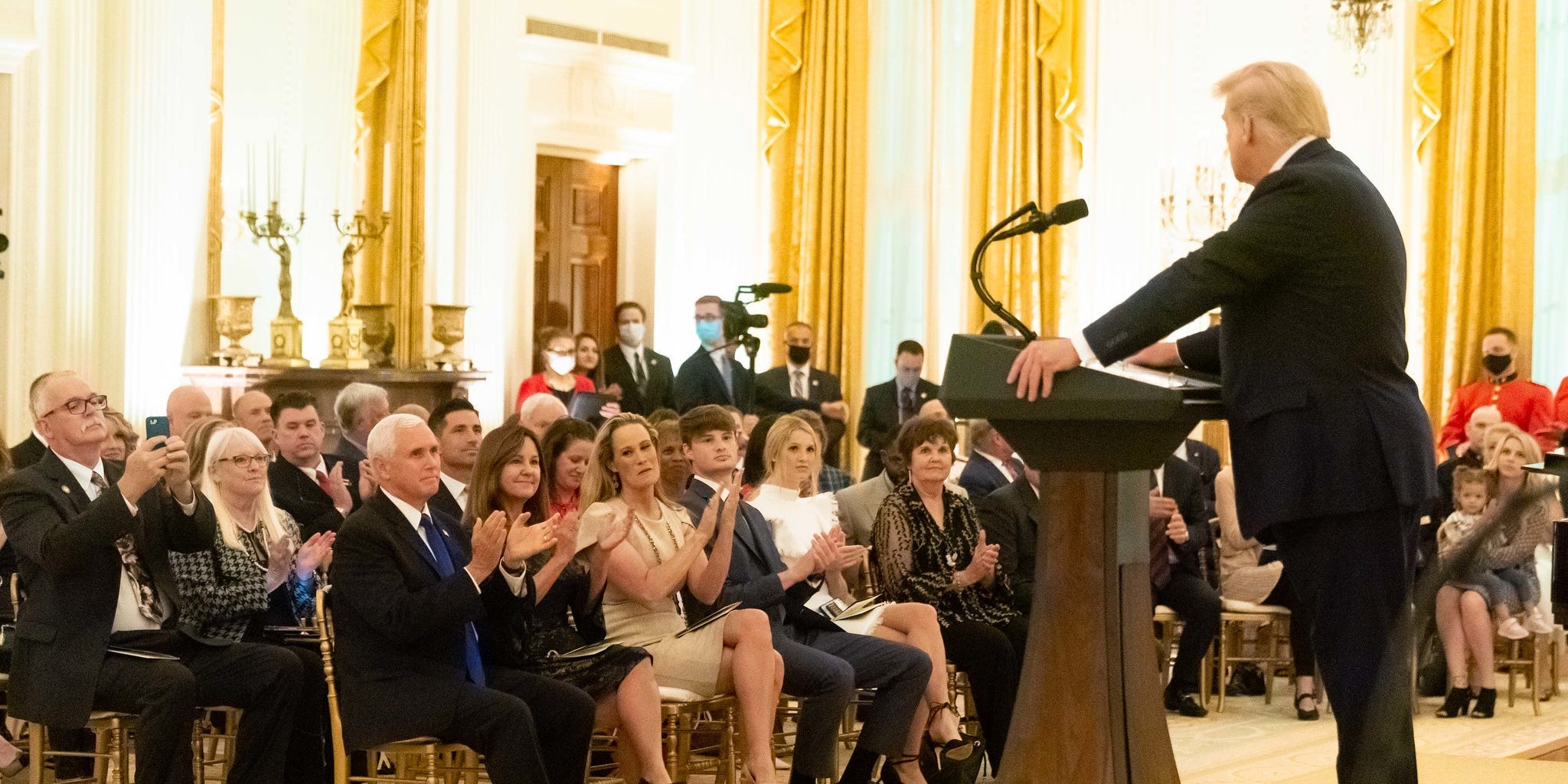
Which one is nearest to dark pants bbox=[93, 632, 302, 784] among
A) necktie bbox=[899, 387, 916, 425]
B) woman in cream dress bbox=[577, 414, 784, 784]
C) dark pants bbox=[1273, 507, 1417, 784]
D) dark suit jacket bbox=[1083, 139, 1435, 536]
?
woman in cream dress bbox=[577, 414, 784, 784]

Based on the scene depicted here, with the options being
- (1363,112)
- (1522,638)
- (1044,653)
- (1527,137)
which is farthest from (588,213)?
(1044,653)

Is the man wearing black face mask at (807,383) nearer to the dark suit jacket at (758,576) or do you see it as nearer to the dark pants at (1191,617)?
→ the dark pants at (1191,617)

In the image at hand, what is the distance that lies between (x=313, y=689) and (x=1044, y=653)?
2.21 m

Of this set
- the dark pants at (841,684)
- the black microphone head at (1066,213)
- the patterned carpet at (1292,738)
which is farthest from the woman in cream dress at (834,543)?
the black microphone head at (1066,213)

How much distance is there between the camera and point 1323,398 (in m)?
3.04

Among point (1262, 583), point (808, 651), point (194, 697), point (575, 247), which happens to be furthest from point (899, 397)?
point (194, 697)

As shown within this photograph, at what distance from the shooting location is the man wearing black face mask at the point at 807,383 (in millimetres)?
10008

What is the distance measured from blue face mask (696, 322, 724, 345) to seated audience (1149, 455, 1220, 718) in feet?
9.60

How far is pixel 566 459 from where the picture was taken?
5.23 metres

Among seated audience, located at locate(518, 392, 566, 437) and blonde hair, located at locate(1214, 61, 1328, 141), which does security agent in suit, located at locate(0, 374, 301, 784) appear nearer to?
seated audience, located at locate(518, 392, 566, 437)

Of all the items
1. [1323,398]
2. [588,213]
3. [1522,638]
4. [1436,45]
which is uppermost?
[1436,45]

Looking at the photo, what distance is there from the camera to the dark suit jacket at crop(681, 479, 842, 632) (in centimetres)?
504

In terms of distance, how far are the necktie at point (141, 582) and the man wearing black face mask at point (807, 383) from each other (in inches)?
216

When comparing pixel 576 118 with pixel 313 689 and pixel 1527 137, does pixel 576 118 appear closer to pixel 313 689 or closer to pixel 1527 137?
pixel 1527 137
